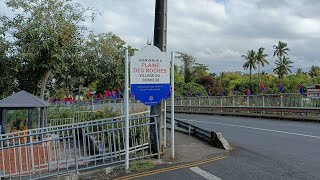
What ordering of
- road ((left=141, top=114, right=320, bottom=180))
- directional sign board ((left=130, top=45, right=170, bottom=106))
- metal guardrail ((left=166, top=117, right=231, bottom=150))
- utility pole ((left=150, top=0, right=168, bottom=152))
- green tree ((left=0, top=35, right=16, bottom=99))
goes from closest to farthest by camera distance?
road ((left=141, top=114, right=320, bottom=180)), directional sign board ((left=130, top=45, right=170, bottom=106)), utility pole ((left=150, top=0, right=168, bottom=152)), metal guardrail ((left=166, top=117, right=231, bottom=150)), green tree ((left=0, top=35, right=16, bottom=99))

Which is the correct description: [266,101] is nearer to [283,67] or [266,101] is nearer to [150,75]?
[150,75]

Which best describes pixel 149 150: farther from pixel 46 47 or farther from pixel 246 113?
pixel 246 113

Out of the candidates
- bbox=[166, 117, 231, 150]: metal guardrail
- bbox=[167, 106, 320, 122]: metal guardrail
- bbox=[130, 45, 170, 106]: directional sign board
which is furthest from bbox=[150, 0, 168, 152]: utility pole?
bbox=[167, 106, 320, 122]: metal guardrail

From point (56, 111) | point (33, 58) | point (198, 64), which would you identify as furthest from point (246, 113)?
point (198, 64)

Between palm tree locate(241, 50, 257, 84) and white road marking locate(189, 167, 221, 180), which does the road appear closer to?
white road marking locate(189, 167, 221, 180)

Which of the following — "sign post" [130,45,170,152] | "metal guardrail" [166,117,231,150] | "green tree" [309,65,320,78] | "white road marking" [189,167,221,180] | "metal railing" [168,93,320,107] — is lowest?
"white road marking" [189,167,221,180]

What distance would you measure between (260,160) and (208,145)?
7.80 feet

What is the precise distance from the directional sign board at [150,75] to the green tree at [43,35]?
1199 centimetres

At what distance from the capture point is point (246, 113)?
26.3m

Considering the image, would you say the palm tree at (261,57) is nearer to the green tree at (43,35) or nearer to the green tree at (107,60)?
the green tree at (107,60)

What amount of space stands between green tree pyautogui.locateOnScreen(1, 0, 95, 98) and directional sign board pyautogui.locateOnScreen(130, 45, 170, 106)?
39.3ft

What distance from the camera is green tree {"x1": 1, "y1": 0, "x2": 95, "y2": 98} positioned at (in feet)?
64.1

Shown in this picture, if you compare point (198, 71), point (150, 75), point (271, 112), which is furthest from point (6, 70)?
point (198, 71)

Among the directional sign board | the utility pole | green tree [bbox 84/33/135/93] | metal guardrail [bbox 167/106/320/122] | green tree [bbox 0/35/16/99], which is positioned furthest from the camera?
green tree [bbox 84/33/135/93]
